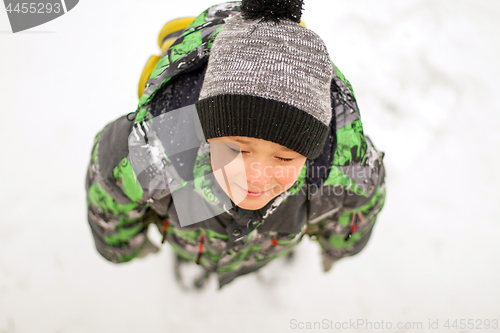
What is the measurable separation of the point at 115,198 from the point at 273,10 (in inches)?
22.7

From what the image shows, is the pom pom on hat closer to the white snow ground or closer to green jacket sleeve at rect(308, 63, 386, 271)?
green jacket sleeve at rect(308, 63, 386, 271)

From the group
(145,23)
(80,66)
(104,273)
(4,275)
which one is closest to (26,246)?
(4,275)

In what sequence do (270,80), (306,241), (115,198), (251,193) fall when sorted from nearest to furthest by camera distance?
(270,80)
(251,193)
(115,198)
(306,241)

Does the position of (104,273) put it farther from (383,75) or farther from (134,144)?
(383,75)

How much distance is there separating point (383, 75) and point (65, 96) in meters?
1.45

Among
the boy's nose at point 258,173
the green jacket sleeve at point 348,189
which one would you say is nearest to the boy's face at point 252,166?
the boy's nose at point 258,173

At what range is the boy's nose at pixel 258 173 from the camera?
64cm

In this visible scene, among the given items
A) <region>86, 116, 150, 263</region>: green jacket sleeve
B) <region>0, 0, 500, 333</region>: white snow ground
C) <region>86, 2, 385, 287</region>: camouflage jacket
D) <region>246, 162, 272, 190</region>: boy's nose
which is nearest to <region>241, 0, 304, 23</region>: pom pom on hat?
<region>86, 2, 385, 287</region>: camouflage jacket

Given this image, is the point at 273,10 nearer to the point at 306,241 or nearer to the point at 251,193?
the point at 251,193

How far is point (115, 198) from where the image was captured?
88 centimetres

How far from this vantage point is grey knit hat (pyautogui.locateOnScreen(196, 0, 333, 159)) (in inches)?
23.1

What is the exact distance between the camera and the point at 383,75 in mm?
1656

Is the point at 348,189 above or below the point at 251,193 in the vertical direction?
below

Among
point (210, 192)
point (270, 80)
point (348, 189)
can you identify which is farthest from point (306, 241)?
point (270, 80)
